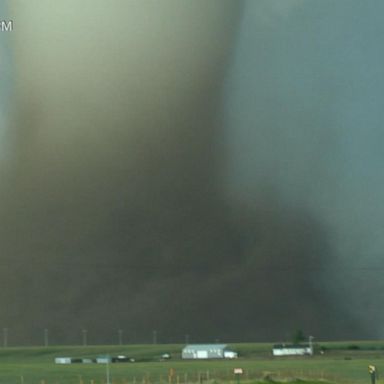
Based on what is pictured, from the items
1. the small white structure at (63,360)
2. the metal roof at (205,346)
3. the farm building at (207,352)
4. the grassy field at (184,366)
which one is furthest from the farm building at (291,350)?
the small white structure at (63,360)

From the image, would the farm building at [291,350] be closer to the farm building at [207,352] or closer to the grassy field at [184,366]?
the grassy field at [184,366]

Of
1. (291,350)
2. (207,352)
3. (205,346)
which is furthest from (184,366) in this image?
(205,346)

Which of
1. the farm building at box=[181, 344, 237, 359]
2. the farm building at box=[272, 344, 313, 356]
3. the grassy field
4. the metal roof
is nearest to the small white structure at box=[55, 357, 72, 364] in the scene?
the grassy field

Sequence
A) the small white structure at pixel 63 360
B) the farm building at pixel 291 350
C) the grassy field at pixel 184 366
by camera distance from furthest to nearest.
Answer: the small white structure at pixel 63 360, the farm building at pixel 291 350, the grassy field at pixel 184 366

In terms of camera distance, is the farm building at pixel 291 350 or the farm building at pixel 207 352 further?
the farm building at pixel 207 352

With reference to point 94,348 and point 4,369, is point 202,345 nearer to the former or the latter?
point 94,348

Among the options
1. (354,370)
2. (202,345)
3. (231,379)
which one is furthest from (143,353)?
(231,379)

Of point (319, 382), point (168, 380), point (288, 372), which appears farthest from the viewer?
point (288, 372)
